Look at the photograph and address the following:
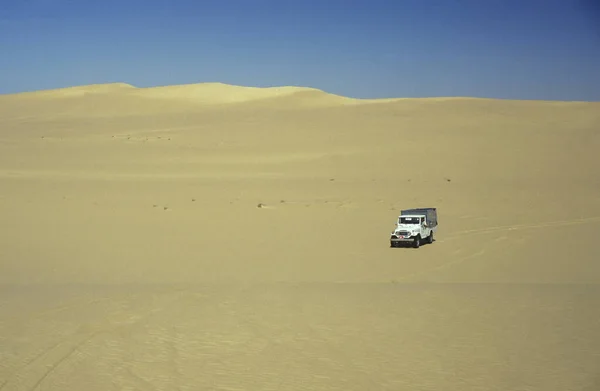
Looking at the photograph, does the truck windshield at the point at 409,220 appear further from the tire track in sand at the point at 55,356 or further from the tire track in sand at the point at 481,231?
the tire track in sand at the point at 55,356

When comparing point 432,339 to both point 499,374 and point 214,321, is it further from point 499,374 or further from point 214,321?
point 214,321

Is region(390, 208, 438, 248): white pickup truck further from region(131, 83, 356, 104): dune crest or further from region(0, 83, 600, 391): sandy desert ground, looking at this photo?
region(131, 83, 356, 104): dune crest

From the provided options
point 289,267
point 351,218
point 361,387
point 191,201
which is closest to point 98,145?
point 191,201

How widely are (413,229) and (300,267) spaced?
4940mm

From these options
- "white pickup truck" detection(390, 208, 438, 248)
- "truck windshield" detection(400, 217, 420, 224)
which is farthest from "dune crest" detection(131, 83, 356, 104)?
"truck windshield" detection(400, 217, 420, 224)

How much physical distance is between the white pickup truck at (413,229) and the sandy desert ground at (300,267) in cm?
53

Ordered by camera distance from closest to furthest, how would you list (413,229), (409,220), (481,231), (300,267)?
(300,267) → (413,229) → (409,220) → (481,231)

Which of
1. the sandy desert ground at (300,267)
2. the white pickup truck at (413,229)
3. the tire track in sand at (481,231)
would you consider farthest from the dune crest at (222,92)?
the white pickup truck at (413,229)

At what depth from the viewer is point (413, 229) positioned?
2075 centimetres

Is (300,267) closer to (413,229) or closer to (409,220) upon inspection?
(413,229)

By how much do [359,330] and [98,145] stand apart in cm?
4933

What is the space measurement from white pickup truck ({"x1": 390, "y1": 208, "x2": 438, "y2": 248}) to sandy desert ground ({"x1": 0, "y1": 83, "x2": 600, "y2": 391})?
0.53 m

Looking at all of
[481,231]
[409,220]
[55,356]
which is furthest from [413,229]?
[55,356]

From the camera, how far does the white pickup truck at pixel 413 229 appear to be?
2052 centimetres
